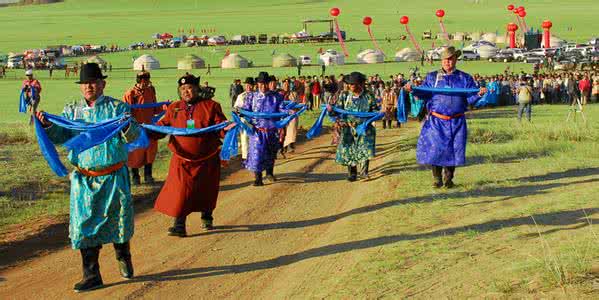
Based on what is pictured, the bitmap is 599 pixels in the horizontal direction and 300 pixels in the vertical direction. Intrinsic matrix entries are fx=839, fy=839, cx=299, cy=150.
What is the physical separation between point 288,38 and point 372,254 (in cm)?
8270

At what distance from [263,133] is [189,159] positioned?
4212 mm

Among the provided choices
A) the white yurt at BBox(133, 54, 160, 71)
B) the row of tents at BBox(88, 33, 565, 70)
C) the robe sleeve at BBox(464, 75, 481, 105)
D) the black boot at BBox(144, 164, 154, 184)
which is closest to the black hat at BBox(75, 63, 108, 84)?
the robe sleeve at BBox(464, 75, 481, 105)

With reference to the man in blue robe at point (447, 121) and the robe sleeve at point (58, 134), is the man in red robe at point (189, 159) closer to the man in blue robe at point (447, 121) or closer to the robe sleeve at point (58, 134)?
the robe sleeve at point (58, 134)

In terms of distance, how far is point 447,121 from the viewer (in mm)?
12062

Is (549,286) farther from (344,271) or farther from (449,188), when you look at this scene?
(449,188)

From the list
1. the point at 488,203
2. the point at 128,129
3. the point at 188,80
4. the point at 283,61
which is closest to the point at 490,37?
the point at 283,61

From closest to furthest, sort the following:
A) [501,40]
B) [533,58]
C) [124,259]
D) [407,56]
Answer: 1. [124,259]
2. [533,58]
3. [407,56]
4. [501,40]

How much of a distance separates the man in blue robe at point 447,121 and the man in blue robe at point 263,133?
Result: 8.83ft

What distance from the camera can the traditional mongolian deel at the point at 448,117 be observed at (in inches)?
472

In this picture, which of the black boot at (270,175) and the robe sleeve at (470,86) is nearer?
the robe sleeve at (470,86)

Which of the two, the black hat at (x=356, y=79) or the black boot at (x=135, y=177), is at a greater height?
the black hat at (x=356, y=79)

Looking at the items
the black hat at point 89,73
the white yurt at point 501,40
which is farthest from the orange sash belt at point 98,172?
the white yurt at point 501,40

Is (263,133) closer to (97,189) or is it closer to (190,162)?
(190,162)

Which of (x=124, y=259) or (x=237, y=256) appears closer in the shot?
(x=124, y=259)
